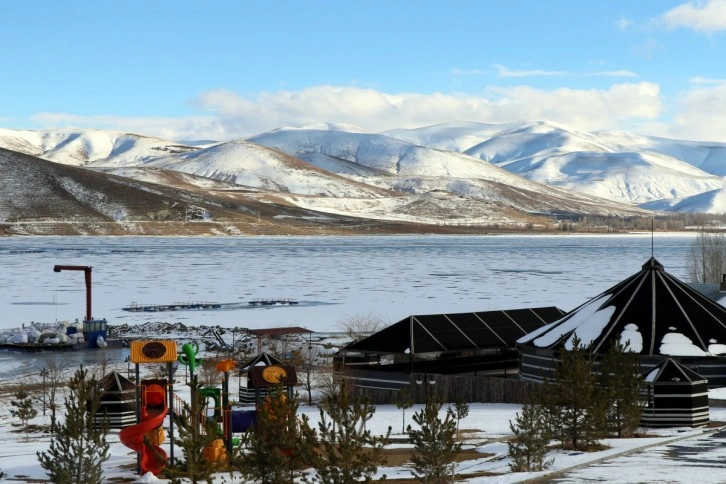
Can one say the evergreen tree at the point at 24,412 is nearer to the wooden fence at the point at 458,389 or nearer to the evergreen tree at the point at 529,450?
the wooden fence at the point at 458,389

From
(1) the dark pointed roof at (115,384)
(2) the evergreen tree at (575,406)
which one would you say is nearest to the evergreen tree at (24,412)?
(1) the dark pointed roof at (115,384)

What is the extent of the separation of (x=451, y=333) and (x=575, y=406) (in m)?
19.2

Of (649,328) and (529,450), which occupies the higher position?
(649,328)

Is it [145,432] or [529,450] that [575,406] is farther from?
[145,432]

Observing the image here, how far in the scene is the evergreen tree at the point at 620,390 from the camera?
Result: 31.1 m

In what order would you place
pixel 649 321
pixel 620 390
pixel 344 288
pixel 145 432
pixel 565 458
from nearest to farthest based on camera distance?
pixel 145 432 < pixel 565 458 < pixel 620 390 < pixel 649 321 < pixel 344 288

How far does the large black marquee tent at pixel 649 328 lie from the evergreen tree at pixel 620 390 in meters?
9.92

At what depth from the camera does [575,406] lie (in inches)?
1158

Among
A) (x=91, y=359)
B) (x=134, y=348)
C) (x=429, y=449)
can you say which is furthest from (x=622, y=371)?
(x=91, y=359)

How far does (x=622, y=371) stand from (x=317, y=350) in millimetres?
29169

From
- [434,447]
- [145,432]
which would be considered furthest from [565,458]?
[145,432]

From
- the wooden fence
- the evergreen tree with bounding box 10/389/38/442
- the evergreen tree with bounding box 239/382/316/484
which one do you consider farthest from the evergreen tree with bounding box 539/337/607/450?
the evergreen tree with bounding box 10/389/38/442

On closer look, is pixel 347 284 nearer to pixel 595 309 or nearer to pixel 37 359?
pixel 37 359

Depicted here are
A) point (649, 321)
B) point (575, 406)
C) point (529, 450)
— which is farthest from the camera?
point (649, 321)
